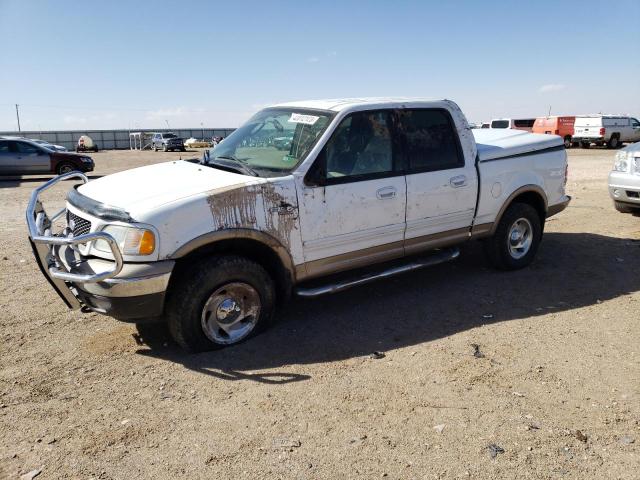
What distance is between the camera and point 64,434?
314 cm

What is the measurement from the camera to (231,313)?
4.21 meters

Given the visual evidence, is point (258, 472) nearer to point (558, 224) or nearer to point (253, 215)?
point (253, 215)

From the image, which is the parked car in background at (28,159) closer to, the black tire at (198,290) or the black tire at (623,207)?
the black tire at (198,290)

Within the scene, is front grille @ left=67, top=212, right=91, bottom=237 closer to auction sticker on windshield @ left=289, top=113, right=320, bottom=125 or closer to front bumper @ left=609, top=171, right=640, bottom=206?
auction sticker on windshield @ left=289, top=113, right=320, bottom=125

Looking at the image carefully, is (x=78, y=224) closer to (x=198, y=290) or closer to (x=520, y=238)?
(x=198, y=290)

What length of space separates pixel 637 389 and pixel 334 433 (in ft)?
7.00

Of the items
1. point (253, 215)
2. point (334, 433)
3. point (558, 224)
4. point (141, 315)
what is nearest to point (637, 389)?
point (334, 433)

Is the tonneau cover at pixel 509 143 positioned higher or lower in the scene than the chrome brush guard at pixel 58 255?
higher

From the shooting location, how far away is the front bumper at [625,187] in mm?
8234

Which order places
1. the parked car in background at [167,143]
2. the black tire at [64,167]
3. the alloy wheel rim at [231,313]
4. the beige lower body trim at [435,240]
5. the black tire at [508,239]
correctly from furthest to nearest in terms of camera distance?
the parked car in background at [167,143] < the black tire at [64,167] < the black tire at [508,239] < the beige lower body trim at [435,240] < the alloy wheel rim at [231,313]

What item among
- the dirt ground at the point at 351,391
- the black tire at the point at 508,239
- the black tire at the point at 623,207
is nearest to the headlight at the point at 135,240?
the dirt ground at the point at 351,391

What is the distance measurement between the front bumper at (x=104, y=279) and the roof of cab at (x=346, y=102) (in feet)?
6.67

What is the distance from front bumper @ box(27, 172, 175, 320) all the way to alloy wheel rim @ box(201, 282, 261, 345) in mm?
400

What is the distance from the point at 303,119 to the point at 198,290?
6.05ft
